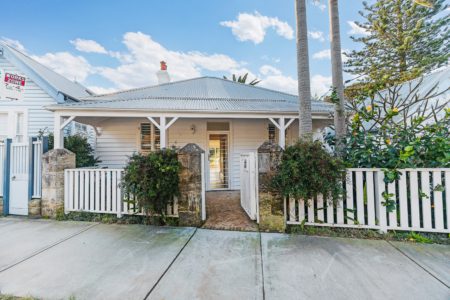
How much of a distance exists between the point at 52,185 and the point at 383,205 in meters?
7.11

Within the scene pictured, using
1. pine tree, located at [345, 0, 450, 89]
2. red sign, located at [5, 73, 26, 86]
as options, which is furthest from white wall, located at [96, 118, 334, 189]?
pine tree, located at [345, 0, 450, 89]

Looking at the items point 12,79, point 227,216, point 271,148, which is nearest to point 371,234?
point 271,148

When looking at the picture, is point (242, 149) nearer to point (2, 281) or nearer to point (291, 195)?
point (291, 195)

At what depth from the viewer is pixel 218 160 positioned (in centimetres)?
795

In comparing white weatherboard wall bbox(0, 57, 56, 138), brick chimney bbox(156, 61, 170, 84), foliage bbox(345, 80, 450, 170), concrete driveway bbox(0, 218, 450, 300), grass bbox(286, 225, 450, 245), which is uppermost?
brick chimney bbox(156, 61, 170, 84)

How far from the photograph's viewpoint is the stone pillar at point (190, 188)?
3.99 m

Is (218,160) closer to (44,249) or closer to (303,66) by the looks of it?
(303,66)

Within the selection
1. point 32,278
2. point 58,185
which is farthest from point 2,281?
→ point 58,185

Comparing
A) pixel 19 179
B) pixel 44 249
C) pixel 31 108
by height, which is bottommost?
pixel 44 249

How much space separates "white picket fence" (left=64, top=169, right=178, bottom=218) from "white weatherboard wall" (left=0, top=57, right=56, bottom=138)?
4222 mm

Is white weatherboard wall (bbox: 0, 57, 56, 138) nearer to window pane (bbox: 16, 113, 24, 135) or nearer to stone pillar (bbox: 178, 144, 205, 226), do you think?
window pane (bbox: 16, 113, 24, 135)

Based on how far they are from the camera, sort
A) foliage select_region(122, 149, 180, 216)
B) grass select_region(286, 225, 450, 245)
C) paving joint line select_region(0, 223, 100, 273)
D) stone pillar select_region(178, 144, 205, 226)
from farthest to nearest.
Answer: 1. stone pillar select_region(178, 144, 205, 226)
2. foliage select_region(122, 149, 180, 216)
3. grass select_region(286, 225, 450, 245)
4. paving joint line select_region(0, 223, 100, 273)

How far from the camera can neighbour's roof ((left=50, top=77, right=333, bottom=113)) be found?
19.8 ft

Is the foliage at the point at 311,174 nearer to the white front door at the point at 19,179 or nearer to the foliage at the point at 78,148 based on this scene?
the white front door at the point at 19,179
